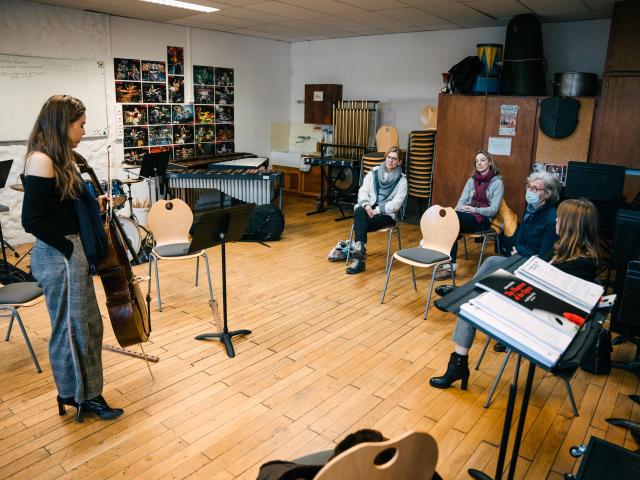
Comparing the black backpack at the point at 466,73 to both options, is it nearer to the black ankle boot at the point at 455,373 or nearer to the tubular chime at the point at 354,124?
the tubular chime at the point at 354,124

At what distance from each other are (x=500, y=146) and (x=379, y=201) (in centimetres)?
211

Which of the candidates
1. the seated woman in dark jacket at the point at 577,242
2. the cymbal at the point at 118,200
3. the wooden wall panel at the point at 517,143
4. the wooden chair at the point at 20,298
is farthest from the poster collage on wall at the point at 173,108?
the seated woman in dark jacket at the point at 577,242

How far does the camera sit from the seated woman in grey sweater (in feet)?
16.5

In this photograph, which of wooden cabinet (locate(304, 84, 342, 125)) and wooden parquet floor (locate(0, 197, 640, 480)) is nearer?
wooden parquet floor (locate(0, 197, 640, 480))

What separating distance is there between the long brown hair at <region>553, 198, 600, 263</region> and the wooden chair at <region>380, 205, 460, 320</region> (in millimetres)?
1314

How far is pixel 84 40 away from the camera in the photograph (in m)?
6.30

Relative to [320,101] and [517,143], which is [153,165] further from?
[517,143]

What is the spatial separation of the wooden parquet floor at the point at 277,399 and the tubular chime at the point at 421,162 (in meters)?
3.22

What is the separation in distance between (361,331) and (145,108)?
489 centimetres

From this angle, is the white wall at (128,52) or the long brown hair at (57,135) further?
the white wall at (128,52)

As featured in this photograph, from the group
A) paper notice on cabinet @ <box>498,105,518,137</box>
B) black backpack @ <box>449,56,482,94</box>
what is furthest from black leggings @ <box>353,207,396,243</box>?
black backpack @ <box>449,56,482,94</box>

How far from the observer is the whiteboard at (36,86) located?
225 inches

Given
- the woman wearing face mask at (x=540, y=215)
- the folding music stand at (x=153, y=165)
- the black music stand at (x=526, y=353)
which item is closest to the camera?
the black music stand at (x=526, y=353)

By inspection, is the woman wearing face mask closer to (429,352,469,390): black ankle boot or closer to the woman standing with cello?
(429,352,469,390): black ankle boot
